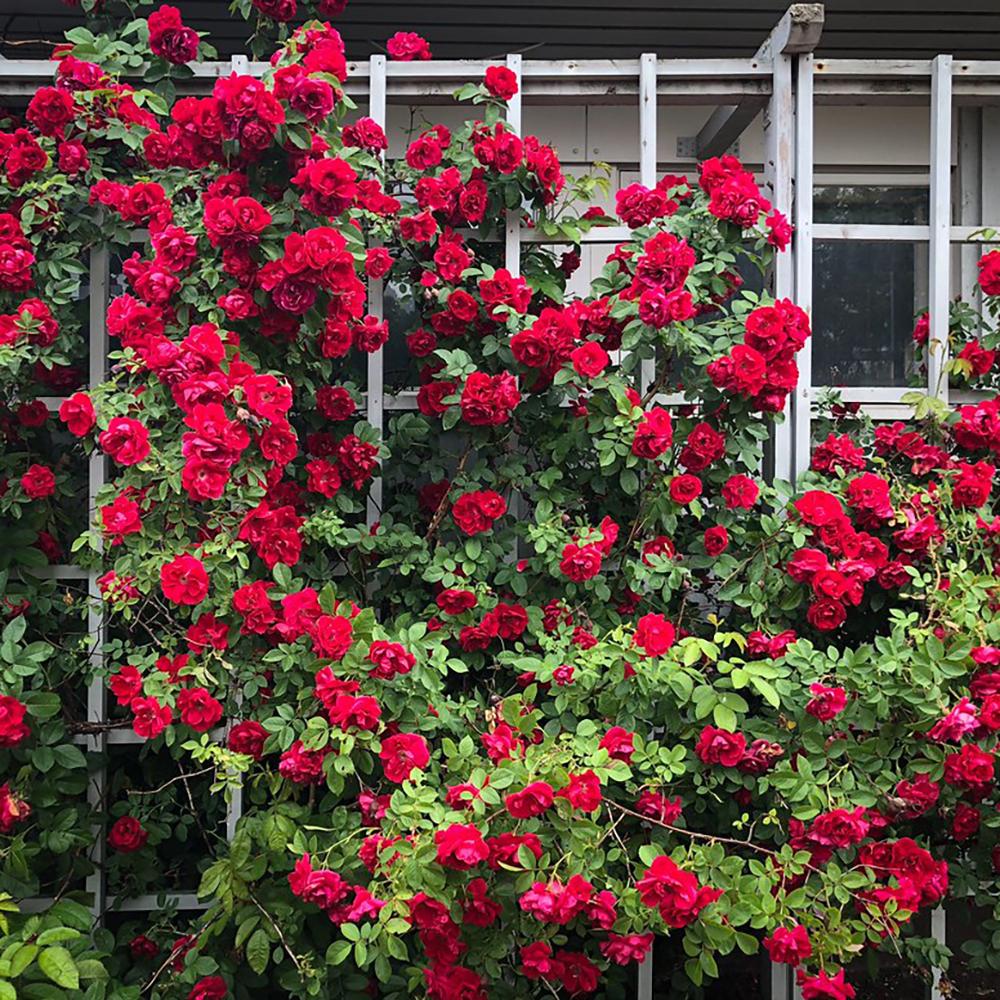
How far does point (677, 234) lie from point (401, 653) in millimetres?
1177

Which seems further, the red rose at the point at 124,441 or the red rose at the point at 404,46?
the red rose at the point at 404,46

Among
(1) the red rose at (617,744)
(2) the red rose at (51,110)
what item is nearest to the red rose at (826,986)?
(1) the red rose at (617,744)

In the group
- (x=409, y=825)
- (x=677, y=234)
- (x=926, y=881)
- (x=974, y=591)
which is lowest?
(x=926, y=881)

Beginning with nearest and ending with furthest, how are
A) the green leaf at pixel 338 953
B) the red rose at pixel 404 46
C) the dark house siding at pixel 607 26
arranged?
the green leaf at pixel 338 953
the red rose at pixel 404 46
the dark house siding at pixel 607 26

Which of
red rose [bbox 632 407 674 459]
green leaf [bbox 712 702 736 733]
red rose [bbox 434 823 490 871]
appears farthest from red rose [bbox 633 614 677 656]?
red rose [bbox 434 823 490 871]

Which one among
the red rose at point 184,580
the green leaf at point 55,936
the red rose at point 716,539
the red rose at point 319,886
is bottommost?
the green leaf at point 55,936

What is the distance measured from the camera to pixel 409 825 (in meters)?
1.76

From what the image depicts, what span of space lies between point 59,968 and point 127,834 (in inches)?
25.2

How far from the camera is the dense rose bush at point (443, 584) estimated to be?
1.90 metres

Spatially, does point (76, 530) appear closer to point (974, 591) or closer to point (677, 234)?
point (677, 234)

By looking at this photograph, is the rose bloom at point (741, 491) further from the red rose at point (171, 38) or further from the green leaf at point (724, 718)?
the red rose at point (171, 38)

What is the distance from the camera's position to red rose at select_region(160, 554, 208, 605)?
2.02m

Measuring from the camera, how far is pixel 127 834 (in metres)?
2.39

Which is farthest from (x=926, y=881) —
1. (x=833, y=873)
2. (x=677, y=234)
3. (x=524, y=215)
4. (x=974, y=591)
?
(x=524, y=215)
